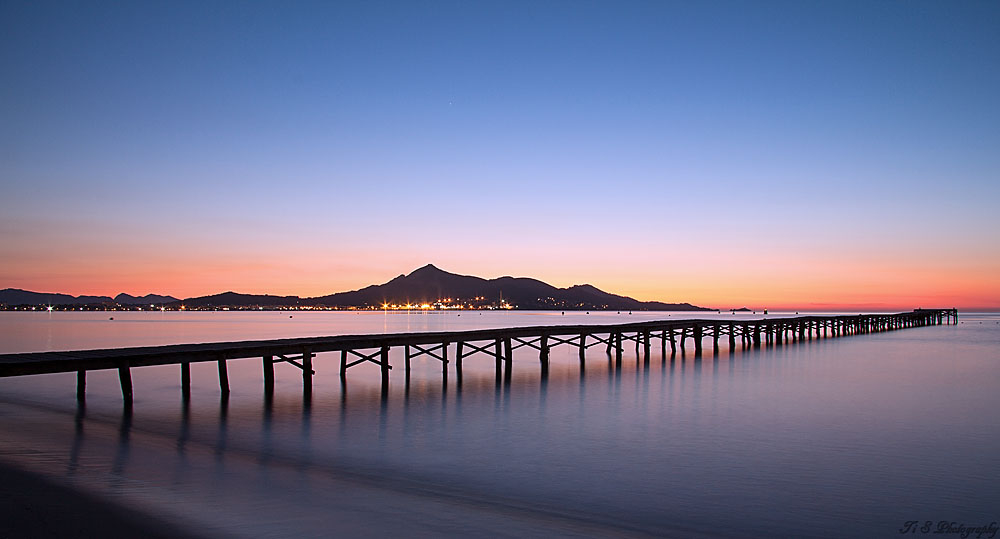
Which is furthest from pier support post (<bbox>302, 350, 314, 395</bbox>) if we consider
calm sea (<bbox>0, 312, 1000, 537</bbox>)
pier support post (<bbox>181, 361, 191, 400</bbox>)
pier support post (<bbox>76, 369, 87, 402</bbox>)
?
pier support post (<bbox>76, 369, 87, 402</bbox>)

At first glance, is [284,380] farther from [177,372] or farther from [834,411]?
[834,411]

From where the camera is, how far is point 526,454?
1159cm

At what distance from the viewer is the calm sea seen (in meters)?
7.83

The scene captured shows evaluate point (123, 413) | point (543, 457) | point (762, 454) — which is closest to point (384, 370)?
point (123, 413)

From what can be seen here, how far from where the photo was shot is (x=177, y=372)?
2489 centimetres

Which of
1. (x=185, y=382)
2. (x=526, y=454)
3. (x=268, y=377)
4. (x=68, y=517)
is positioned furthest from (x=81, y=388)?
(x=526, y=454)

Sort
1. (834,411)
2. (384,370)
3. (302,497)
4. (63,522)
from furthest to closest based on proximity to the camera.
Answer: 1. (384,370)
2. (834,411)
3. (302,497)
4. (63,522)

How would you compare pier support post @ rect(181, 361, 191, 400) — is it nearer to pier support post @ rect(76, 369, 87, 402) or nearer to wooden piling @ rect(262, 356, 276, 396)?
wooden piling @ rect(262, 356, 276, 396)

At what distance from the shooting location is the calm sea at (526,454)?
7.83 metres

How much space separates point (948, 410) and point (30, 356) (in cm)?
2164

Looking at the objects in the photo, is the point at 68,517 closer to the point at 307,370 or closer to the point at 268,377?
the point at 307,370

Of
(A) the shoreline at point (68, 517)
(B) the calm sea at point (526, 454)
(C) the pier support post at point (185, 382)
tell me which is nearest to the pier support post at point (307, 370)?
(B) the calm sea at point (526, 454)

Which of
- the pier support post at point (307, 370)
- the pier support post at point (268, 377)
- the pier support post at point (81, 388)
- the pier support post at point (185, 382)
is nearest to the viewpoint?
the pier support post at point (81, 388)

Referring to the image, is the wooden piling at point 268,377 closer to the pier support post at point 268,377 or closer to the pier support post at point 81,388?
the pier support post at point 268,377
